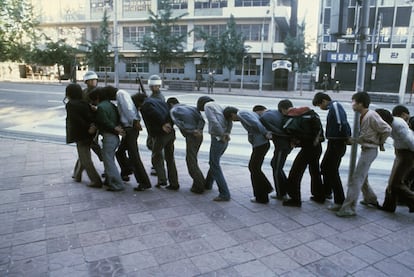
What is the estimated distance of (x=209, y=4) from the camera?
3703 centimetres

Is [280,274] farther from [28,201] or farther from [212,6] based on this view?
[212,6]

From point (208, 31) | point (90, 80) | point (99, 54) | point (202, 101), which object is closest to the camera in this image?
point (202, 101)

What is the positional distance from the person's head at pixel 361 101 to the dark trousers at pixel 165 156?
2841mm

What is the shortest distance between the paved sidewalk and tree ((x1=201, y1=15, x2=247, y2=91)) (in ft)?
84.4

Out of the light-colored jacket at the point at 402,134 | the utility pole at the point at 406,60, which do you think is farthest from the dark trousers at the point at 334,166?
the utility pole at the point at 406,60

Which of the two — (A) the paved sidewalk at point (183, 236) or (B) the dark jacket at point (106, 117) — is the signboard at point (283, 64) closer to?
(A) the paved sidewalk at point (183, 236)

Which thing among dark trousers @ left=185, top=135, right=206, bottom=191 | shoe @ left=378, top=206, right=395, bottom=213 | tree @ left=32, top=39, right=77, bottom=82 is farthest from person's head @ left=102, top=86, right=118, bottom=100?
tree @ left=32, top=39, right=77, bottom=82

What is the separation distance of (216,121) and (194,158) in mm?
822

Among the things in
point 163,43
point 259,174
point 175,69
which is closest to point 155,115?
point 259,174

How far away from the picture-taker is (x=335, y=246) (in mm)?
4043

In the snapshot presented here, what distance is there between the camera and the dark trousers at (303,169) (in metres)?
5.04

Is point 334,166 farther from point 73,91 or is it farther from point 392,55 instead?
point 392,55

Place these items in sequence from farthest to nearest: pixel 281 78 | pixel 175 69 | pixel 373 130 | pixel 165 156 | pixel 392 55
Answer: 1. pixel 175 69
2. pixel 281 78
3. pixel 392 55
4. pixel 165 156
5. pixel 373 130

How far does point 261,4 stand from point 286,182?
3341 cm
